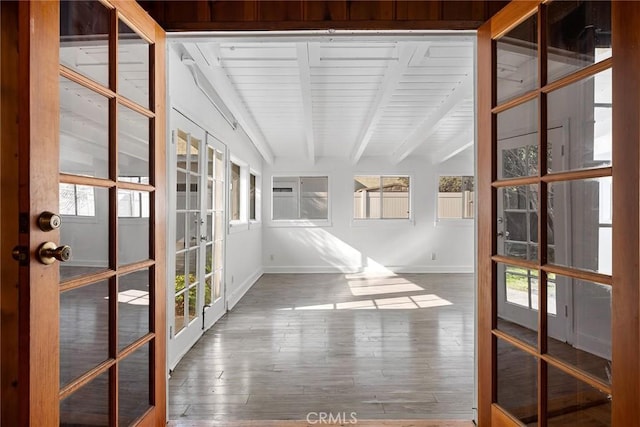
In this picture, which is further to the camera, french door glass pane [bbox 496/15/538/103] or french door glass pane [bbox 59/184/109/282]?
french door glass pane [bbox 496/15/538/103]

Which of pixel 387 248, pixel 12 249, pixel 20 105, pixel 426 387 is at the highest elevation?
pixel 20 105

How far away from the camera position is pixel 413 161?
745 cm

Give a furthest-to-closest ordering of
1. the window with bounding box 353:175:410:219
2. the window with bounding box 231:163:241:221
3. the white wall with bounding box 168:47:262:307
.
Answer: the window with bounding box 353:175:410:219 → the window with bounding box 231:163:241:221 → the white wall with bounding box 168:47:262:307

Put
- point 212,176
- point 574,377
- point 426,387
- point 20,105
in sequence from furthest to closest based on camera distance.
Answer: point 212,176
point 426,387
point 574,377
point 20,105

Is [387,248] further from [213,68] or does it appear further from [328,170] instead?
[213,68]

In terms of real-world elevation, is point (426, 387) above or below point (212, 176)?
below

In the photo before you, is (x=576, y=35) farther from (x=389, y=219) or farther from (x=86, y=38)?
(x=389, y=219)

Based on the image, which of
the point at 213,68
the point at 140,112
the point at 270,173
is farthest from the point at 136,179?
the point at 270,173

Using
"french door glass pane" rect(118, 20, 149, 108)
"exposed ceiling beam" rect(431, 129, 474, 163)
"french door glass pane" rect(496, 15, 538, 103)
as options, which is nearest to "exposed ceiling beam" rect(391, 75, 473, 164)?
"exposed ceiling beam" rect(431, 129, 474, 163)

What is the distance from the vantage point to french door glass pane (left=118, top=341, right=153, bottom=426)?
56.4 inches

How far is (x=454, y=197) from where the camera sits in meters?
7.51

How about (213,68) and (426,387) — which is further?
(213,68)

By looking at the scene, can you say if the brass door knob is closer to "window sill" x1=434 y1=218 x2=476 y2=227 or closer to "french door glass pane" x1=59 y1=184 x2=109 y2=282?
"french door glass pane" x1=59 y1=184 x2=109 y2=282

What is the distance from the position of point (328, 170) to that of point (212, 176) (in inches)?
155
